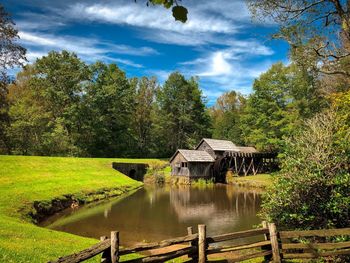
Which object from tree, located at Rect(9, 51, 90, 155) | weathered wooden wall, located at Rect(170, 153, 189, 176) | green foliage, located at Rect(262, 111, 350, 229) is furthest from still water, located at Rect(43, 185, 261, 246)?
tree, located at Rect(9, 51, 90, 155)

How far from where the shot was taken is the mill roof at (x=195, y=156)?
47128 millimetres

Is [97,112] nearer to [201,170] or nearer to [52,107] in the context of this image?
[52,107]

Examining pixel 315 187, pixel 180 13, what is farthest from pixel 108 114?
pixel 180 13

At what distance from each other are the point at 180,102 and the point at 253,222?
51.9 m

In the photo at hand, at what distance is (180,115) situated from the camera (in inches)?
2813

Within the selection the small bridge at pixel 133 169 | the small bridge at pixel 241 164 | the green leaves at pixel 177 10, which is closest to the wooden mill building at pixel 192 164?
the small bridge at pixel 241 164

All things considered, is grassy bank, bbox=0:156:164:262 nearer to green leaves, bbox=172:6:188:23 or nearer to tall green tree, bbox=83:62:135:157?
green leaves, bbox=172:6:188:23

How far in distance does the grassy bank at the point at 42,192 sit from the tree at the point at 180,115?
26514 mm

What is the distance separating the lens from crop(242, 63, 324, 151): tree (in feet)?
154

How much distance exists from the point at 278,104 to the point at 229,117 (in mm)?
31043

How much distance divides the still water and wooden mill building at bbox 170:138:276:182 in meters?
14.1

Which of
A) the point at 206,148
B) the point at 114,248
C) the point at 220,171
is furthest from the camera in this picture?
the point at 206,148

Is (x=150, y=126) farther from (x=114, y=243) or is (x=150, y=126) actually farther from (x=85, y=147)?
(x=114, y=243)

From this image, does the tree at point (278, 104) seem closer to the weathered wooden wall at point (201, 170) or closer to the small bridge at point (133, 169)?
the weathered wooden wall at point (201, 170)
